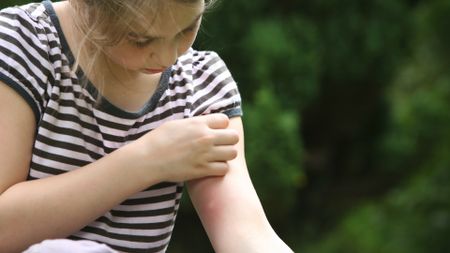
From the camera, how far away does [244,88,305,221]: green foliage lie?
373cm

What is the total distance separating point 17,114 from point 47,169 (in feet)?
0.41

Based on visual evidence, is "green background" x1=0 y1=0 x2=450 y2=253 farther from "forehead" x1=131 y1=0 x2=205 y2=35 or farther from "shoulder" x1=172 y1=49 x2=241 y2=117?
"forehead" x1=131 y1=0 x2=205 y2=35

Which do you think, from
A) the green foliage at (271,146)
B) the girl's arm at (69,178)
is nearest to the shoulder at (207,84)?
the girl's arm at (69,178)

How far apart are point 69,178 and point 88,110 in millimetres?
148

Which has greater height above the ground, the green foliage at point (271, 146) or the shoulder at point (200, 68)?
the shoulder at point (200, 68)

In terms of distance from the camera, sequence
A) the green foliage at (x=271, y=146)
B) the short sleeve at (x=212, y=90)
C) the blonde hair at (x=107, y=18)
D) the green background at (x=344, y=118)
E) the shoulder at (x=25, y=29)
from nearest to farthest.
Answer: the blonde hair at (x=107, y=18), the shoulder at (x=25, y=29), the short sleeve at (x=212, y=90), the green foliage at (x=271, y=146), the green background at (x=344, y=118)

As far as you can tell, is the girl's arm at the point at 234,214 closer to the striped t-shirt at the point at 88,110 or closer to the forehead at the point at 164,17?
the striped t-shirt at the point at 88,110

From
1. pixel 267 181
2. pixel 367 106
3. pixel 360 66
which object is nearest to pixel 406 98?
pixel 367 106

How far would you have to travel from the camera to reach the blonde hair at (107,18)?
4.96 feet

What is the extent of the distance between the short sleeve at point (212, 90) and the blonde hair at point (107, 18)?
0.74ft

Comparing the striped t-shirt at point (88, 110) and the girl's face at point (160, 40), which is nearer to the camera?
the girl's face at point (160, 40)

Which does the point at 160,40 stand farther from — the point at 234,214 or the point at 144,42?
the point at 234,214

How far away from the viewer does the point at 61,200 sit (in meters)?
1.60

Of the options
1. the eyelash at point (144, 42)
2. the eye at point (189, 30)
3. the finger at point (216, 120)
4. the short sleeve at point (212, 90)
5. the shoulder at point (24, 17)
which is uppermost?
the shoulder at point (24, 17)
